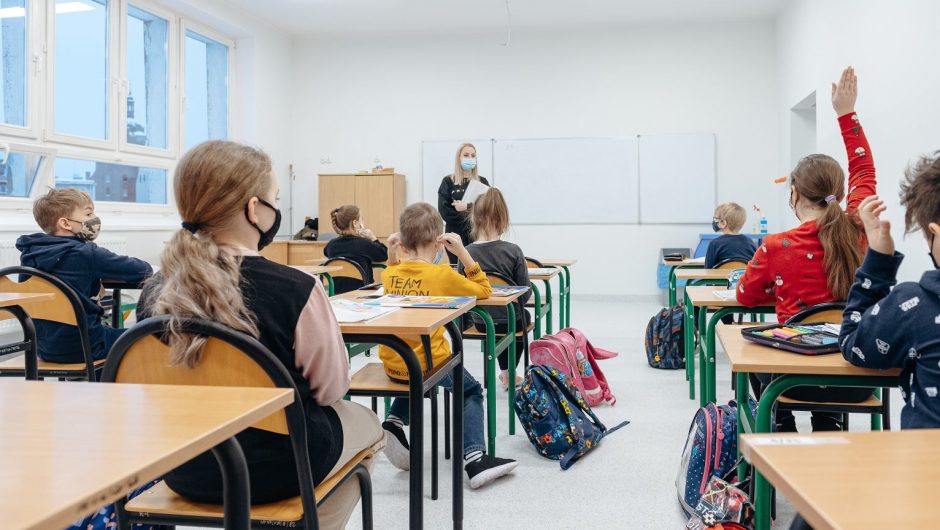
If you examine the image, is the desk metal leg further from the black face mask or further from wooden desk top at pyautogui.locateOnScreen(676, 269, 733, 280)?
wooden desk top at pyautogui.locateOnScreen(676, 269, 733, 280)

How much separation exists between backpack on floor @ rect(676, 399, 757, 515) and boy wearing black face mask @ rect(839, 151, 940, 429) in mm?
762

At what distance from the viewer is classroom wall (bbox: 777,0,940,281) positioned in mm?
3590

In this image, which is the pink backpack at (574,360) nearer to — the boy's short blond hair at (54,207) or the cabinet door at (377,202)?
the boy's short blond hair at (54,207)

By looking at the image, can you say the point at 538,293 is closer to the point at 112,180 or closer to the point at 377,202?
the point at 112,180

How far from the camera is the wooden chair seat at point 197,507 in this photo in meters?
1.12

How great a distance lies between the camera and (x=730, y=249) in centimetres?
390

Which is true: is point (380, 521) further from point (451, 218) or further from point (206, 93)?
point (206, 93)

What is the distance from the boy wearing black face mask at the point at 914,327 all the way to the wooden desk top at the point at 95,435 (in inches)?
39.4

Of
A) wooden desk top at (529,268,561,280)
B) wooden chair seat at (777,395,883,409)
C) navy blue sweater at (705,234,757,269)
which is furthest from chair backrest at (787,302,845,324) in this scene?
navy blue sweater at (705,234,757,269)

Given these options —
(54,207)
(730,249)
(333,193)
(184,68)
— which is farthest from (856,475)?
(333,193)

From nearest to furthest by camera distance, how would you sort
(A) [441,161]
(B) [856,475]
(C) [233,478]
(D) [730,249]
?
(B) [856,475] < (C) [233,478] < (D) [730,249] < (A) [441,161]

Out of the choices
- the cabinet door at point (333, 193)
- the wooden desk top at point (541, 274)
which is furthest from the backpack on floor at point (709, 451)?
the cabinet door at point (333, 193)

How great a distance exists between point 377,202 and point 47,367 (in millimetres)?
5349

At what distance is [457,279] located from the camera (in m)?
2.37
